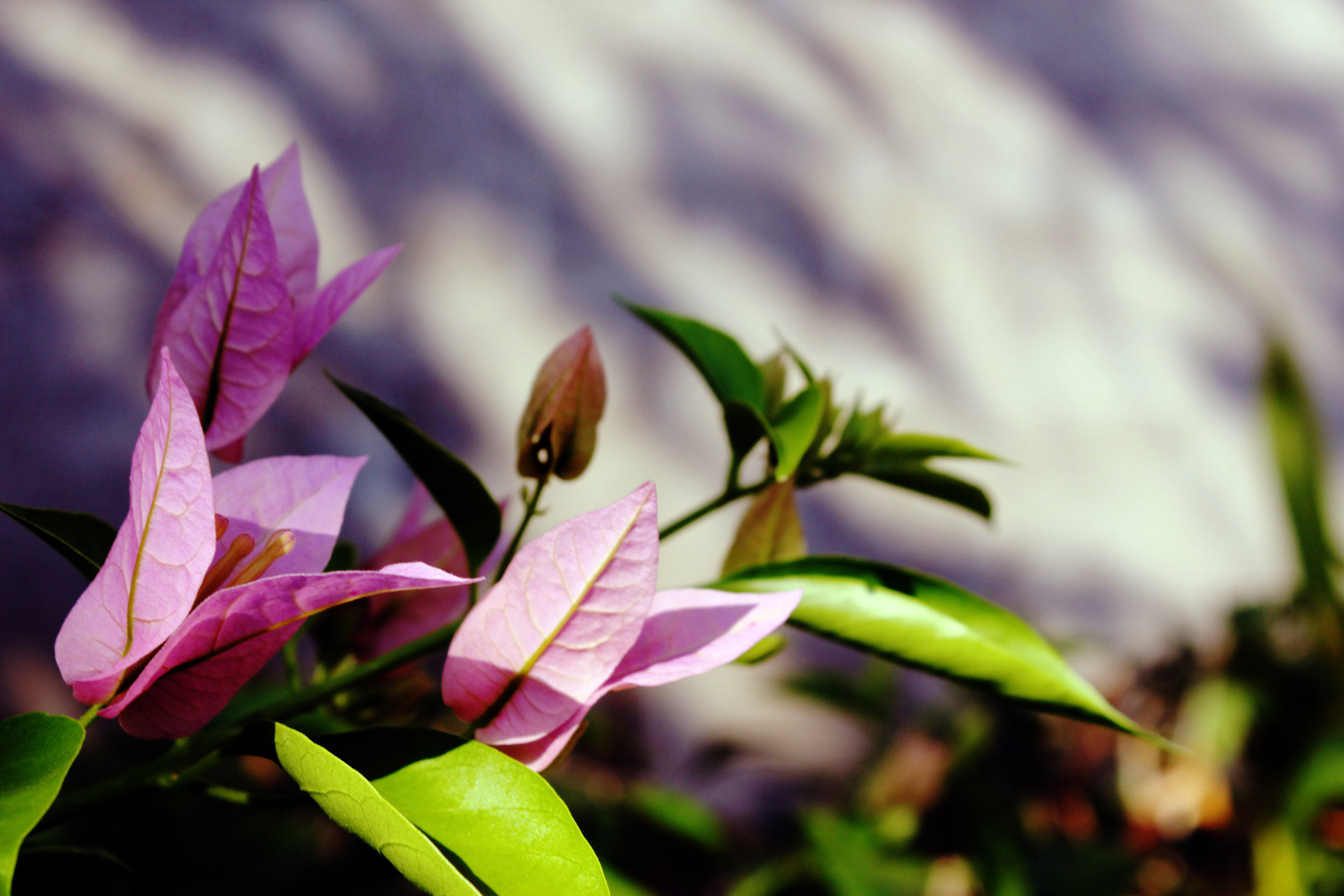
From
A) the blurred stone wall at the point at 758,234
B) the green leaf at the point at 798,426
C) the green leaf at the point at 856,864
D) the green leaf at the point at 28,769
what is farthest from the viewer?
the blurred stone wall at the point at 758,234

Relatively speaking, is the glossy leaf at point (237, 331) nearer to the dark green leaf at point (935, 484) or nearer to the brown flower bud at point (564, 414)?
the brown flower bud at point (564, 414)

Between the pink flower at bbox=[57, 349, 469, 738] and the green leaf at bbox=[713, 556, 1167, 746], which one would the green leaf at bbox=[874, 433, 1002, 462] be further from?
the pink flower at bbox=[57, 349, 469, 738]

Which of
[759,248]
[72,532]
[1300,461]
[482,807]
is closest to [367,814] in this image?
[482,807]

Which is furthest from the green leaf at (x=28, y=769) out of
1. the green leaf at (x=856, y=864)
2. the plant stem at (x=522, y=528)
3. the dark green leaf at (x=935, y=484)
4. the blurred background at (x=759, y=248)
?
the blurred background at (x=759, y=248)

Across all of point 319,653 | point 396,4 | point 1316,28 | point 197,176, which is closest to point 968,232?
point 1316,28

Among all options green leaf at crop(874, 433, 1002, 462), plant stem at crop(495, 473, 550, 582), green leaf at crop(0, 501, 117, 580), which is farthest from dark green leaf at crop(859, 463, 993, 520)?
green leaf at crop(0, 501, 117, 580)

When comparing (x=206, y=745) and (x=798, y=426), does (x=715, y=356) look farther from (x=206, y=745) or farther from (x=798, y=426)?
(x=206, y=745)
